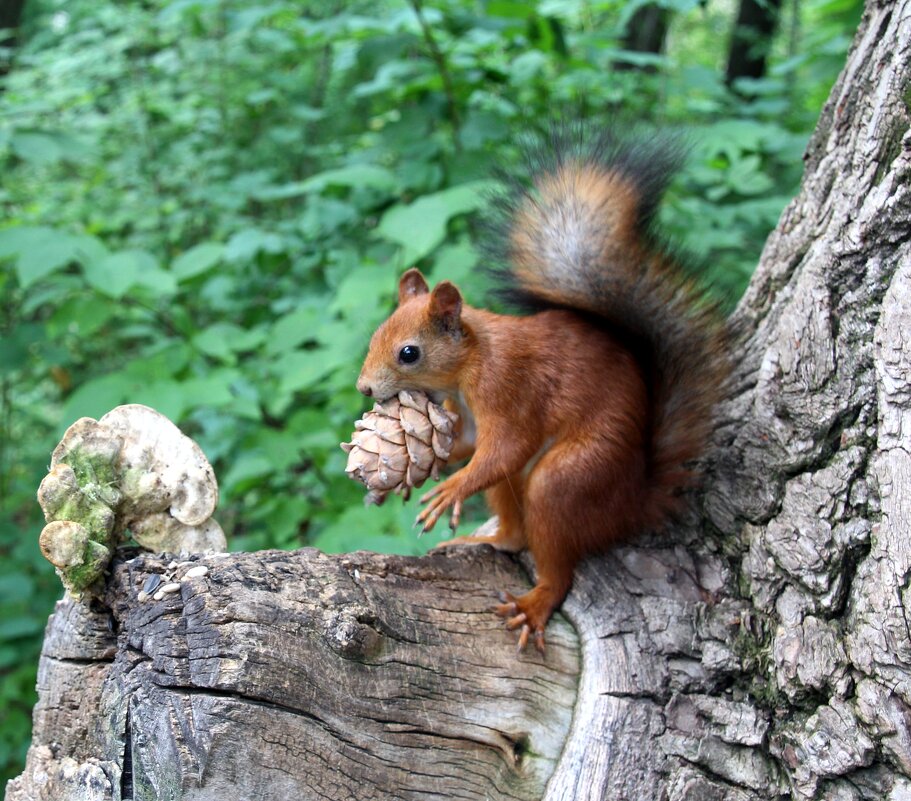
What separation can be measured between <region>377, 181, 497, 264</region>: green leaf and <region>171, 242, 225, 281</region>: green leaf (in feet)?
1.81

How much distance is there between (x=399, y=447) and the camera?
1.31m

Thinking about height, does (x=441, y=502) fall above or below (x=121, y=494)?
below

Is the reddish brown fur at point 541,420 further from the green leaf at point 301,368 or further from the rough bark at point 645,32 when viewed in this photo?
the rough bark at point 645,32

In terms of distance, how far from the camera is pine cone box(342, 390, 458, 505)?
129cm

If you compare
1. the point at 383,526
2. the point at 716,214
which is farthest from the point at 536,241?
the point at 716,214

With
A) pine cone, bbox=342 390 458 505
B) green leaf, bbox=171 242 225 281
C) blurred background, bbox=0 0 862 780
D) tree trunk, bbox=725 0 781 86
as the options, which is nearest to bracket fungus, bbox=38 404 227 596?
pine cone, bbox=342 390 458 505

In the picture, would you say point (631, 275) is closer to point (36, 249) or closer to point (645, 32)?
point (36, 249)

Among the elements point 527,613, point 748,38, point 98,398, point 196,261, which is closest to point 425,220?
point 196,261

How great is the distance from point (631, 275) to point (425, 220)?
569 millimetres

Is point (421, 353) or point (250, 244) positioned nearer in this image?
point (421, 353)

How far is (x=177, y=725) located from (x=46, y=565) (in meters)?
1.60

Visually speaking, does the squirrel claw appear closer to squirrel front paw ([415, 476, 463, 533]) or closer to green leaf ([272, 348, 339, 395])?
squirrel front paw ([415, 476, 463, 533])

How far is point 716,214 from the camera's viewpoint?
8.11 feet

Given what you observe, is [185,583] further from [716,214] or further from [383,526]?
[716,214]
